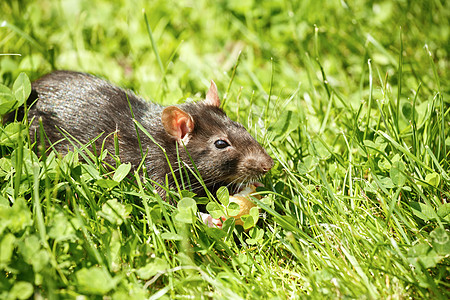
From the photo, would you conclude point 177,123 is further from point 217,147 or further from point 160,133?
point 217,147

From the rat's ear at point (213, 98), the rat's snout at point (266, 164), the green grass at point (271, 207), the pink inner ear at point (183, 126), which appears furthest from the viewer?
the rat's ear at point (213, 98)

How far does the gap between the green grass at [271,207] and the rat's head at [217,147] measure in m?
0.20

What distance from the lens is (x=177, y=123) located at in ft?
11.6

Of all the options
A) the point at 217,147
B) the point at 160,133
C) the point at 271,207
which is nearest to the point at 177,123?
the point at 160,133

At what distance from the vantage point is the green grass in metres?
2.50

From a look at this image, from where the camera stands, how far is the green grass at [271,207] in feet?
8.20

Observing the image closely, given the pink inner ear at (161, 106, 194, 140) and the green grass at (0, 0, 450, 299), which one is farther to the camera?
the pink inner ear at (161, 106, 194, 140)

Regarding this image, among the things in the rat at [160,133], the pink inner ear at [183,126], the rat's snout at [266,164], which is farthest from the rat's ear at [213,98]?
the rat's snout at [266,164]

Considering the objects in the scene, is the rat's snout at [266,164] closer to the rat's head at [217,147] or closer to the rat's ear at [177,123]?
the rat's head at [217,147]

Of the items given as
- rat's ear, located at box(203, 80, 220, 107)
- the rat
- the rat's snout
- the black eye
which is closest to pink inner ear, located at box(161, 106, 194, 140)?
the rat

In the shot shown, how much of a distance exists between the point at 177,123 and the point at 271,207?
3.30 feet

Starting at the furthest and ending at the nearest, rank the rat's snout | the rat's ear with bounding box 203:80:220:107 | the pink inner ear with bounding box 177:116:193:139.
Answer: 1. the rat's ear with bounding box 203:80:220:107
2. the pink inner ear with bounding box 177:116:193:139
3. the rat's snout

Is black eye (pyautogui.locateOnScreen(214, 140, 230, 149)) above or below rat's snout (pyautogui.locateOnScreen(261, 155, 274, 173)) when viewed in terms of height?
above

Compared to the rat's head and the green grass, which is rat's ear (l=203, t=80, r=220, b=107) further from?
the green grass
